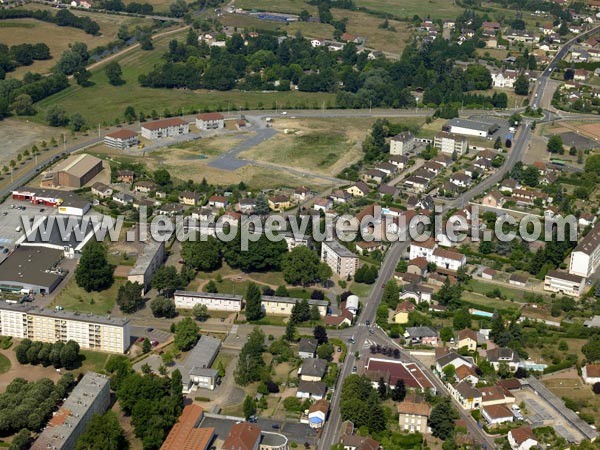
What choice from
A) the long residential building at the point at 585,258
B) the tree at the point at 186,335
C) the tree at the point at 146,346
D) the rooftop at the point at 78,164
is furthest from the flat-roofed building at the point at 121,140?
the long residential building at the point at 585,258

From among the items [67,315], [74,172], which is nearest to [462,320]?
[67,315]

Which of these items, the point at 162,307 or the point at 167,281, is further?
the point at 167,281

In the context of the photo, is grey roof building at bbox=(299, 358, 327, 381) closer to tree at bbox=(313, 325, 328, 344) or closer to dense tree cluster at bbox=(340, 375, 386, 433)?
dense tree cluster at bbox=(340, 375, 386, 433)

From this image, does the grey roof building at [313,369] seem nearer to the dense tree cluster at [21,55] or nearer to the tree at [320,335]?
the tree at [320,335]

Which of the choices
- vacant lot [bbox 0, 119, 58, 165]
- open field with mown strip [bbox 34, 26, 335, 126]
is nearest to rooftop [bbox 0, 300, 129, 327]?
vacant lot [bbox 0, 119, 58, 165]

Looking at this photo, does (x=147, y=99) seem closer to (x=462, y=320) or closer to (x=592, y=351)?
(x=462, y=320)

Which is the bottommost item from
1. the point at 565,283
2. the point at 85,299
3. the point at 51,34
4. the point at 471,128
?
the point at 85,299

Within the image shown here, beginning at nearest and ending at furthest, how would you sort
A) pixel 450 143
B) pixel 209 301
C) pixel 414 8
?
1. pixel 209 301
2. pixel 450 143
3. pixel 414 8
